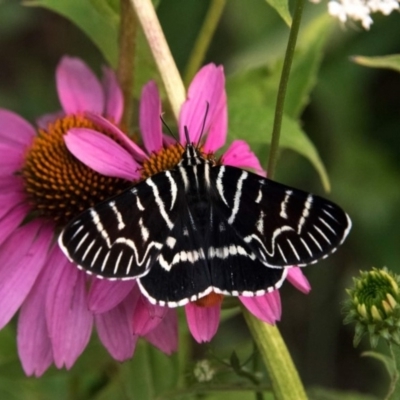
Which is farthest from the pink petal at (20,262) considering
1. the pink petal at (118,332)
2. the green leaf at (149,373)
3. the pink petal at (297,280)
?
the pink petal at (297,280)

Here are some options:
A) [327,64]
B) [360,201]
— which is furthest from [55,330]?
[327,64]

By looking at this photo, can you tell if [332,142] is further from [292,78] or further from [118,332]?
[118,332]

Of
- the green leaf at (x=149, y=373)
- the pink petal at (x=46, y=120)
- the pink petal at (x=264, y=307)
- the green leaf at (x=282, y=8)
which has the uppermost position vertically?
the green leaf at (x=282, y=8)

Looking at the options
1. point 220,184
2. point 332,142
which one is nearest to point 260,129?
point 220,184

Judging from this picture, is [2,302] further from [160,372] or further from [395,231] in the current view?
[395,231]

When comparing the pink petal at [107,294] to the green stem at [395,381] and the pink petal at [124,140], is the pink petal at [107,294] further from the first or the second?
the green stem at [395,381]

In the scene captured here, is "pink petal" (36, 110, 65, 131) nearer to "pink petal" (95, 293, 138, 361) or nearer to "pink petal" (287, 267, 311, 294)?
"pink petal" (95, 293, 138, 361)
